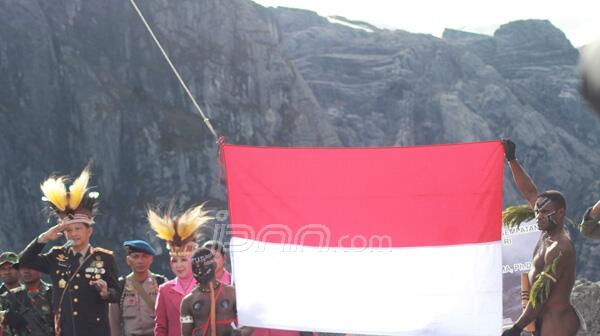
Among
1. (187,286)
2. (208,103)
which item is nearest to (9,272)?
(187,286)

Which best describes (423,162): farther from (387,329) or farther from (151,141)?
(151,141)

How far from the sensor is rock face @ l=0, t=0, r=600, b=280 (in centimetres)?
9175

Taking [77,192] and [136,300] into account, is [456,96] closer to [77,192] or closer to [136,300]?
[136,300]

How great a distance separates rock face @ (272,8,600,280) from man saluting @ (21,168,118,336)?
376ft

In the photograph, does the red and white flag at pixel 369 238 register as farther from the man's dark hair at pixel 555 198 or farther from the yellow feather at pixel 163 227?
the yellow feather at pixel 163 227

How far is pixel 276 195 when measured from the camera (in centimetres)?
671

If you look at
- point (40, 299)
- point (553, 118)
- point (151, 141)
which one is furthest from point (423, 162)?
point (553, 118)

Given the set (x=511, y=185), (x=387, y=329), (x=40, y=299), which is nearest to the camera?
(x=387, y=329)

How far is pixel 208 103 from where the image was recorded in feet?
344

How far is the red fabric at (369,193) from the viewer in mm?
6307

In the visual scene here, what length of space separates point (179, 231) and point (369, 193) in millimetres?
1981

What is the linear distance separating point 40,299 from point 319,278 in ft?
11.8

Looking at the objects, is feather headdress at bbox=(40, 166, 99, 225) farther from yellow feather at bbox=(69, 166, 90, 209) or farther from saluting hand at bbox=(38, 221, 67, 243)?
saluting hand at bbox=(38, 221, 67, 243)

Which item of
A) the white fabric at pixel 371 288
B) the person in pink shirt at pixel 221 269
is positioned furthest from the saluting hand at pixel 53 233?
the white fabric at pixel 371 288
